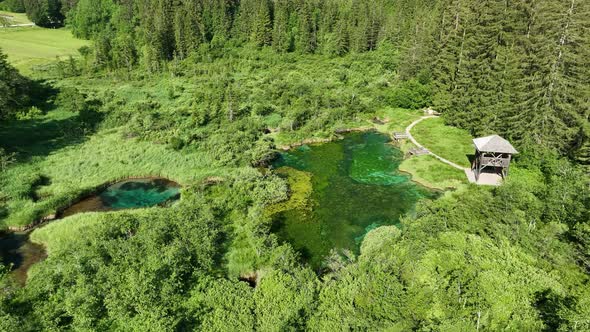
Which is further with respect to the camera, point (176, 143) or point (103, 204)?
point (176, 143)

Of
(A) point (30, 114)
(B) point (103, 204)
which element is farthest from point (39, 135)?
(B) point (103, 204)

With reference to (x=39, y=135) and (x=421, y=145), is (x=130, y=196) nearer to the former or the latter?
(x=39, y=135)

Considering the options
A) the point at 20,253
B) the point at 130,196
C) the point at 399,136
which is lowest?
the point at 20,253

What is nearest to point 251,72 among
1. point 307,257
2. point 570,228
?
point 307,257

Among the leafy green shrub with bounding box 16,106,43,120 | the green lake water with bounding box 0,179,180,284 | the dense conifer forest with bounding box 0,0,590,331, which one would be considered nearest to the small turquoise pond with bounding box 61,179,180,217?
the green lake water with bounding box 0,179,180,284

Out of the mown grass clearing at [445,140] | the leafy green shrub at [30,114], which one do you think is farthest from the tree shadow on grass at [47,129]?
the mown grass clearing at [445,140]

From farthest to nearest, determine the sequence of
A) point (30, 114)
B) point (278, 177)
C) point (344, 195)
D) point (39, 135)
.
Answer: point (30, 114) < point (39, 135) < point (278, 177) < point (344, 195)

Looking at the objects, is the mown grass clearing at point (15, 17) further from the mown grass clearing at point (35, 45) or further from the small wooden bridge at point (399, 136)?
the small wooden bridge at point (399, 136)
